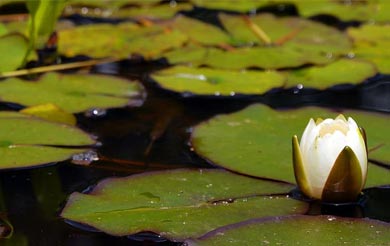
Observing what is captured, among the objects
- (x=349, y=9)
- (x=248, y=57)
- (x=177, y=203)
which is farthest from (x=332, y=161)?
(x=349, y=9)

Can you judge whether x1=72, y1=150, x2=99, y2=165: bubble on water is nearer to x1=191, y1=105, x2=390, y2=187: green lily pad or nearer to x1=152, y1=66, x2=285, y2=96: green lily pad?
x1=191, y1=105, x2=390, y2=187: green lily pad

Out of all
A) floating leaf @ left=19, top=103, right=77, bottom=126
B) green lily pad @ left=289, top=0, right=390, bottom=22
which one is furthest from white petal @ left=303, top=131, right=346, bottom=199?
green lily pad @ left=289, top=0, right=390, bottom=22

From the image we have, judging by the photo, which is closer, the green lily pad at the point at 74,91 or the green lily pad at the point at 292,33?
the green lily pad at the point at 74,91

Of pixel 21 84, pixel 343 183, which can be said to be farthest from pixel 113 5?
pixel 343 183

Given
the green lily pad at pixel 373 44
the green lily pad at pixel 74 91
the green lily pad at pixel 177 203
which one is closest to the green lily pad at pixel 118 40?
the green lily pad at pixel 74 91

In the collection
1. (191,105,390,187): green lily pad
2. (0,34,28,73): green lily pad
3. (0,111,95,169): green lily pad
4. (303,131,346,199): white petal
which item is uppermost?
(303,131,346,199): white petal

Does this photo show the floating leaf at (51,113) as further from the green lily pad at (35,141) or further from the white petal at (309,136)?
the white petal at (309,136)

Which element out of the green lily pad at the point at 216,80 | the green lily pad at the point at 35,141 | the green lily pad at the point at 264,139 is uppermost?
the green lily pad at the point at 264,139
